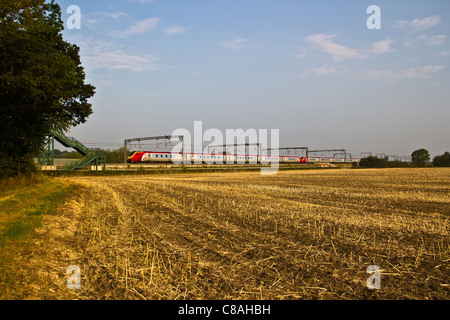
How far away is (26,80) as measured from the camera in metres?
14.7

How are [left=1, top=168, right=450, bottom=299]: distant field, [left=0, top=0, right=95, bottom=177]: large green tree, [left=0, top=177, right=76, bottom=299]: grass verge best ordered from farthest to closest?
1. [left=0, top=0, right=95, bottom=177]: large green tree
2. [left=0, top=177, right=76, bottom=299]: grass verge
3. [left=1, top=168, right=450, bottom=299]: distant field

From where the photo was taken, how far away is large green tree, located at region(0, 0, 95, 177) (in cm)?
1535

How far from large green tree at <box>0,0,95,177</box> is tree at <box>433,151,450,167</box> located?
120 meters

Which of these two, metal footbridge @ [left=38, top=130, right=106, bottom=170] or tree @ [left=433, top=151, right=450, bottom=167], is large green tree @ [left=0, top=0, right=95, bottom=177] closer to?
metal footbridge @ [left=38, top=130, right=106, bottom=170]

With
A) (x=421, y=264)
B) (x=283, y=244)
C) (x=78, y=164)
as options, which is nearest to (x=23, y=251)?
(x=283, y=244)

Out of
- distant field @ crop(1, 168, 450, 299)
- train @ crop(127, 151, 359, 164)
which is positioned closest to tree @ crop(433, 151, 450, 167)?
train @ crop(127, 151, 359, 164)

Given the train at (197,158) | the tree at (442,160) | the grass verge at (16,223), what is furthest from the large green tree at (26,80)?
the tree at (442,160)

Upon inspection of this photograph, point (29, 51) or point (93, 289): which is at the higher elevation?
point (29, 51)

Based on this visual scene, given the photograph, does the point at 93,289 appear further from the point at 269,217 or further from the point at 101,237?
the point at 269,217

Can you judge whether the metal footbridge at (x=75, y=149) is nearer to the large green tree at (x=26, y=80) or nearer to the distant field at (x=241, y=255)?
the large green tree at (x=26, y=80)

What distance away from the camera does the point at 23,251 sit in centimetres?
607

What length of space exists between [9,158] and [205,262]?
1865 centimetres

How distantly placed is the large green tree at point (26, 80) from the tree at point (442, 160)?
119601mm

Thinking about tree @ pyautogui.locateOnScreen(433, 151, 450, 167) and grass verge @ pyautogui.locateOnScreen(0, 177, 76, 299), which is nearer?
grass verge @ pyautogui.locateOnScreen(0, 177, 76, 299)
